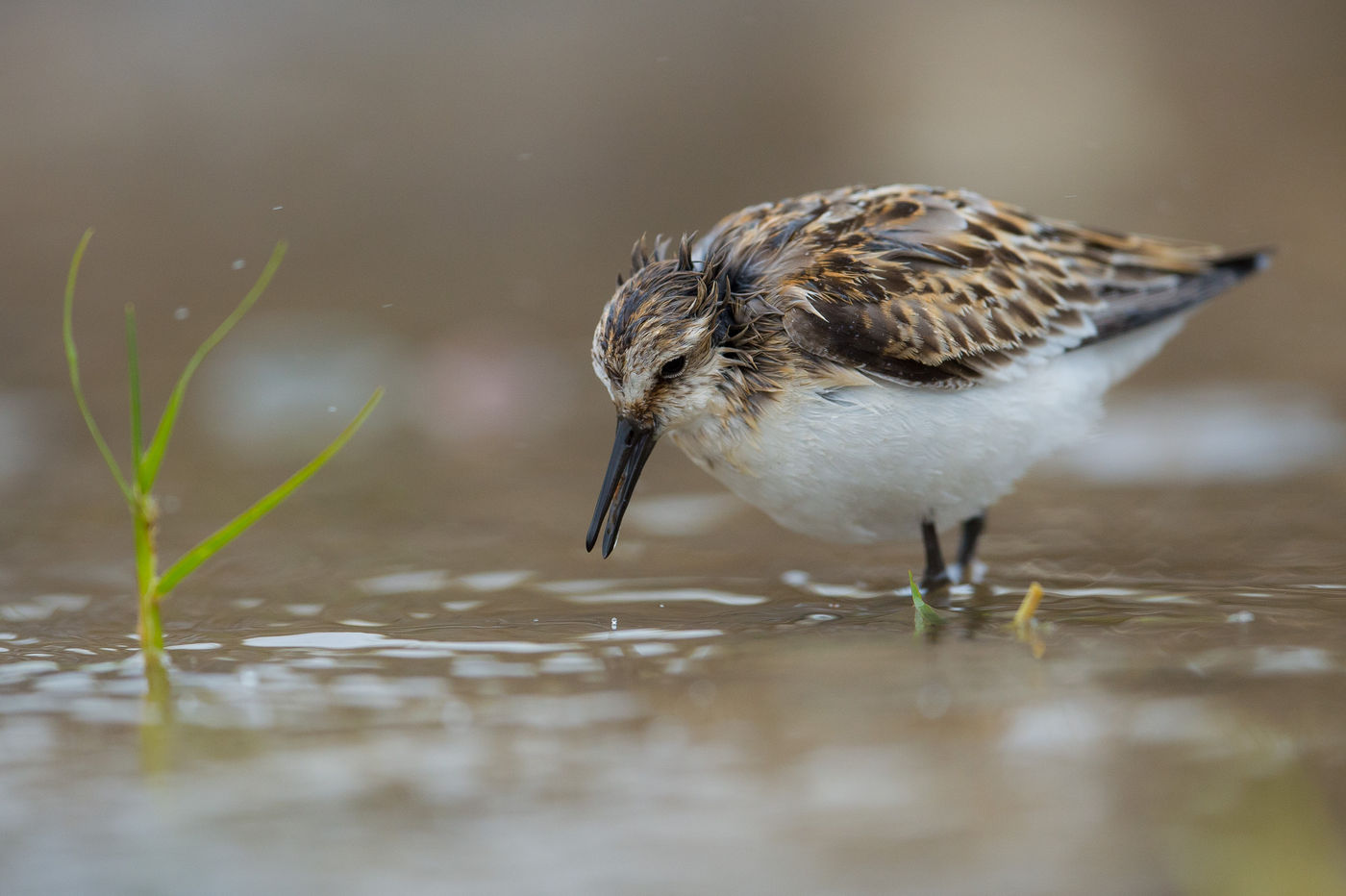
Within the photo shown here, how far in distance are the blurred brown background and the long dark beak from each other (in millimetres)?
4254

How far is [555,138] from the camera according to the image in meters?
11.7

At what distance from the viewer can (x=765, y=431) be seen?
4879mm

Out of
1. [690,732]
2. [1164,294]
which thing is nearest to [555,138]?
[1164,294]

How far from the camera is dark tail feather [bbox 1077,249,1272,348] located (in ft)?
19.1

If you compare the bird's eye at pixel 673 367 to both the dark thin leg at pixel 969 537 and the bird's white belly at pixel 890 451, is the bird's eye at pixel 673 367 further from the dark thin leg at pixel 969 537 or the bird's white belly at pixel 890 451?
the dark thin leg at pixel 969 537

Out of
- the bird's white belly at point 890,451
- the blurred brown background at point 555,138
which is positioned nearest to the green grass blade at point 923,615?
the bird's white belly at point 890,451

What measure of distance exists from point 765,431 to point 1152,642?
1.47m

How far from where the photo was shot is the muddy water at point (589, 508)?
9.65 ft

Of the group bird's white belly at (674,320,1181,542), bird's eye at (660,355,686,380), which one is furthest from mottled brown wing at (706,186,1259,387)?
bird's eye at (660,355,686,380)

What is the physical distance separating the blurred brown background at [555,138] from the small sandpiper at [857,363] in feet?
13.2

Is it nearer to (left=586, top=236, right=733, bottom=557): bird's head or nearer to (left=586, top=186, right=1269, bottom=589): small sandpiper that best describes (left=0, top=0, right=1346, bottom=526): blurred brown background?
(left=586, top=186, right=1269, bottom=589): small sandpiper

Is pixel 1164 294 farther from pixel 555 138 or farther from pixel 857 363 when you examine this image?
pixel 555 138

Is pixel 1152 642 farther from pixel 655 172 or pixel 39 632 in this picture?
pixel 655 172

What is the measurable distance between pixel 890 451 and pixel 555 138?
754cm
